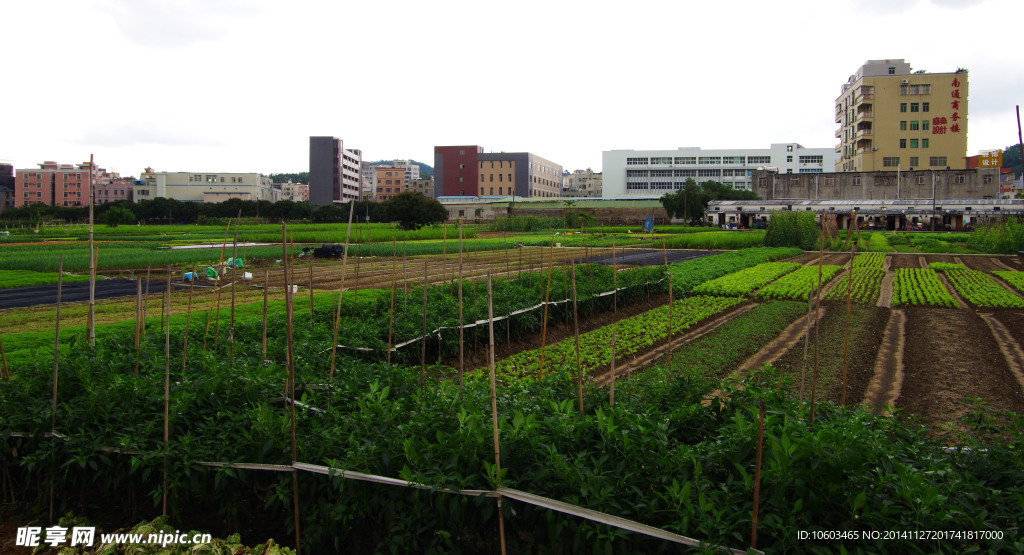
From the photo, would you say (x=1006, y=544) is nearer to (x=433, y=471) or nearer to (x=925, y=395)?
(x=433, y=471)

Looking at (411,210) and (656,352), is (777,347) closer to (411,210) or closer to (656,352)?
(656,352)

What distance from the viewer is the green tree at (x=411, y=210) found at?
50.5 meters

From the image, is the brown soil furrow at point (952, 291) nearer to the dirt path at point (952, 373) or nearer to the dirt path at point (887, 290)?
the dirt path at point (887, 290)

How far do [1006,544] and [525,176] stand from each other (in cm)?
9300

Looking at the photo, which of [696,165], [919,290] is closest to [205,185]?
[696,165]

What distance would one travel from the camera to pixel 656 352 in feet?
35.9

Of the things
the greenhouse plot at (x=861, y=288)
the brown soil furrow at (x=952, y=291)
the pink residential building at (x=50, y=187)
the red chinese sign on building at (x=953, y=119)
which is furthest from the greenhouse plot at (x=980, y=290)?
the pink residential building at (x=50, y=187)

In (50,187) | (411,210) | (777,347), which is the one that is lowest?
(777,347)

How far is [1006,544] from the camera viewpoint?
9.02 ft

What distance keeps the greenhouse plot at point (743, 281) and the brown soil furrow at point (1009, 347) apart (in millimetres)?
5877

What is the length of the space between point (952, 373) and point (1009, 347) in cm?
296

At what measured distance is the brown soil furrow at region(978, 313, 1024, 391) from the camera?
9.63 m

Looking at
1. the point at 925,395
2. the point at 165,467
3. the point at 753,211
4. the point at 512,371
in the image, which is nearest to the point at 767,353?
the point at 925,395

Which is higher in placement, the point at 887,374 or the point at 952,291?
the point at 952,291
